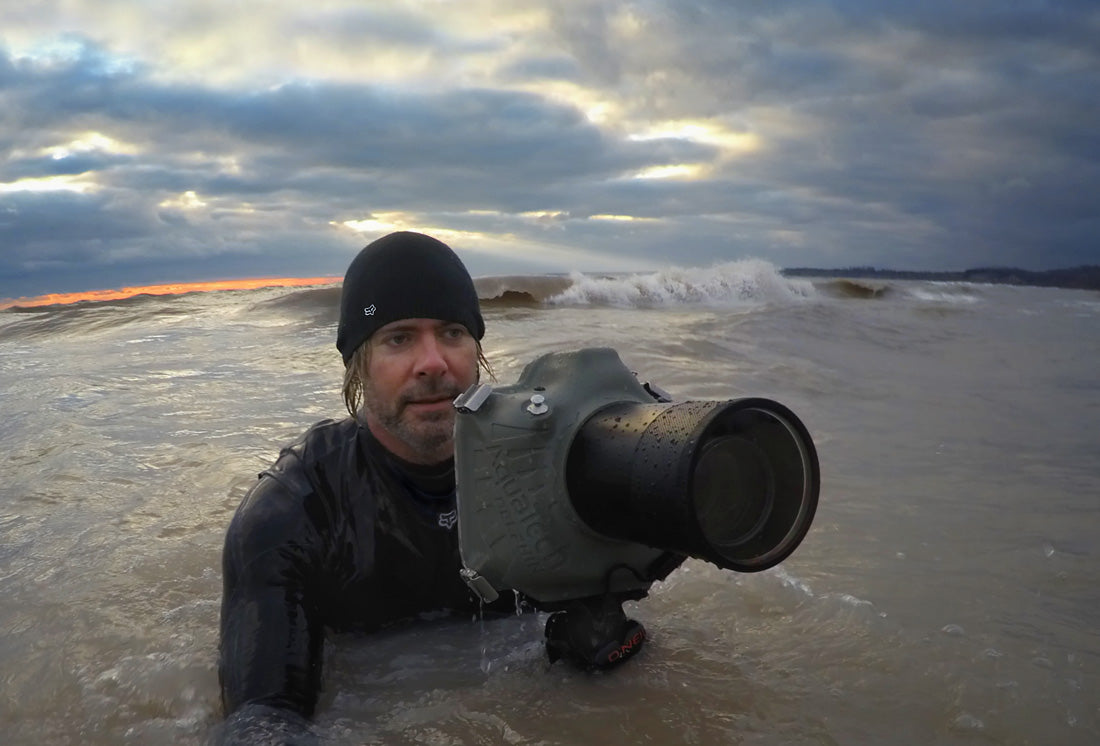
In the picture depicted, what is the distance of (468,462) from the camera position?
206 centimetres

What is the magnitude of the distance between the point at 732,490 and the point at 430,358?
129 centimetres

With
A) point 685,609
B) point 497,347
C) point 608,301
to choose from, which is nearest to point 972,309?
point 608,301

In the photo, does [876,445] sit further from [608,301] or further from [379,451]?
[608,301]

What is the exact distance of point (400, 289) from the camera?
2.85 metres

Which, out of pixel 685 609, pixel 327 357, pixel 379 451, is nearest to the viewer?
pixel 379 451

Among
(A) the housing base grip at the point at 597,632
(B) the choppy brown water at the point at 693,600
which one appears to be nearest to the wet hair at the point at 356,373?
(B) the choppy brown water at the point at 693,600

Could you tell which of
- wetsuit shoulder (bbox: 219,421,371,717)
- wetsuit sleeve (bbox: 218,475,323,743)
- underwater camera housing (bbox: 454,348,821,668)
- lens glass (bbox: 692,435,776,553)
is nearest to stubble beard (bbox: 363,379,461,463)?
wetsuit shoulder (bbox: 219,421,371,717)

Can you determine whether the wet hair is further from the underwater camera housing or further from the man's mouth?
the underwater camera housing

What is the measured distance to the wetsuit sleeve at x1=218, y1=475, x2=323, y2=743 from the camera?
2.26 meters

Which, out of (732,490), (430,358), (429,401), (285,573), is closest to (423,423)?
(429,401)

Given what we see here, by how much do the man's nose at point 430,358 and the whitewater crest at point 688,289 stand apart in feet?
54.6

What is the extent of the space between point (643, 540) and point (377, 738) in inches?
45.8

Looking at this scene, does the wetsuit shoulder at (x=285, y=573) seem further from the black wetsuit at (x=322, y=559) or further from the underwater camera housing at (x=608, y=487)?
the underwater camera housing at (x=608, y=487)

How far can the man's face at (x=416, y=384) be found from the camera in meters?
2.71
